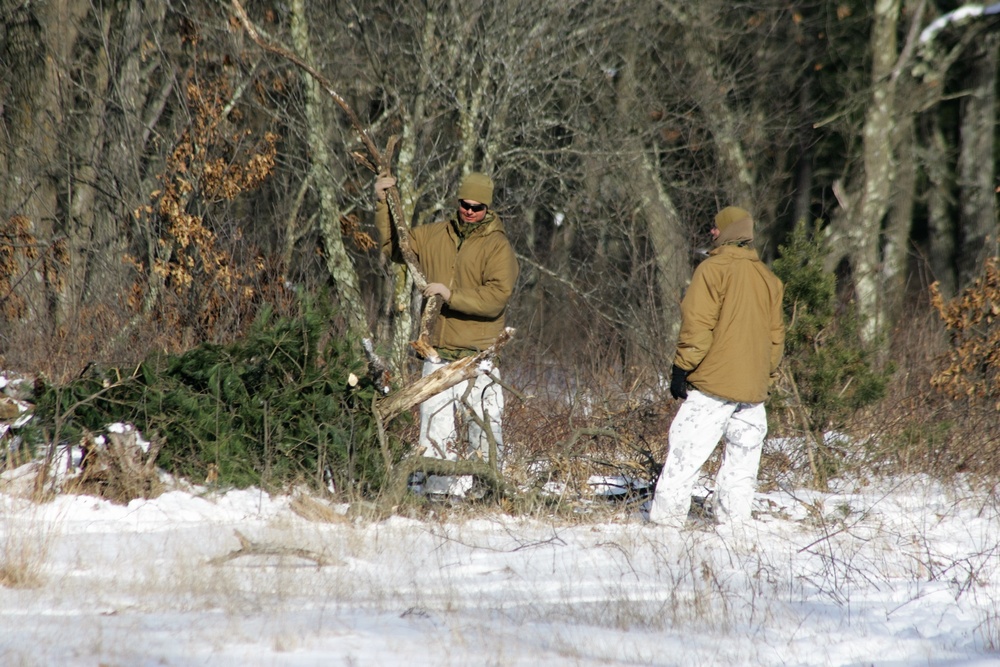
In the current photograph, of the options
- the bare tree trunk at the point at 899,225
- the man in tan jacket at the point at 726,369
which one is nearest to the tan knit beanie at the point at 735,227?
the man in tan jacket at the point at 726,369

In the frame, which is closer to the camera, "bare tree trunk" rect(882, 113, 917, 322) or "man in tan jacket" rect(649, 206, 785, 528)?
"man in tan jacket" rect(649, 206, 785, 528)

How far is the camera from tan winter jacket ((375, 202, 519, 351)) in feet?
21.8

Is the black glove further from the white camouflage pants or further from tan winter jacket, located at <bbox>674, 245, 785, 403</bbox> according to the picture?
the white camouflage pants

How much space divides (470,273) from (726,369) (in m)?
1.63

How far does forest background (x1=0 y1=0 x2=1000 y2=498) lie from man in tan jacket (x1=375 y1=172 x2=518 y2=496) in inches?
21.9

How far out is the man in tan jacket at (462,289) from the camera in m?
6.58

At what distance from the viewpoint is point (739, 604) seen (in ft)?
15.8

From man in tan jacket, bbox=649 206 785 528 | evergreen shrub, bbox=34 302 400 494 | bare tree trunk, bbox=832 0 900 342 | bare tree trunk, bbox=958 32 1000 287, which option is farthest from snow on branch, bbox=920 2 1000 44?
evergreen shrub, bbox=34 302 400 494

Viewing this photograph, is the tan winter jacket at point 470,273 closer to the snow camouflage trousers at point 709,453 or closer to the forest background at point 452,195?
the forest background at point 452,195

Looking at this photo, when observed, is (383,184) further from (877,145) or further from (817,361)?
(877,145)

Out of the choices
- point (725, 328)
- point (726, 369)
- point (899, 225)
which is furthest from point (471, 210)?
point (899, 225)

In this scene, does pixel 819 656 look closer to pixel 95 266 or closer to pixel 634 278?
pixel 634 278

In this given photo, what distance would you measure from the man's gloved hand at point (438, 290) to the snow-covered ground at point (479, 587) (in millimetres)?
1207

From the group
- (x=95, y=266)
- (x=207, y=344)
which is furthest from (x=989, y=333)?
(x=95, y=266)
